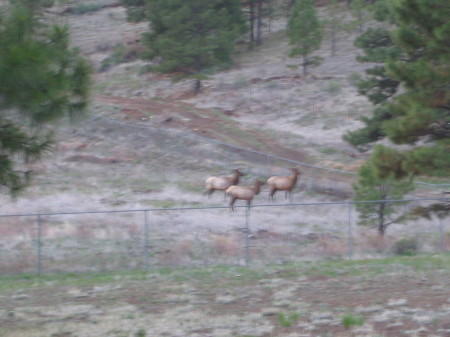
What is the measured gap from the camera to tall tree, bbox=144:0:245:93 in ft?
163

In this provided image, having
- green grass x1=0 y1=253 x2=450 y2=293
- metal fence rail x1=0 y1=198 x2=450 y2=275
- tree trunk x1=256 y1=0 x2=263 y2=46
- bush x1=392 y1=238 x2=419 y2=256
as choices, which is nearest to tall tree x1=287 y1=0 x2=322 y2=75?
tree trunk x1=256 y1=0 x2=263 y2=46

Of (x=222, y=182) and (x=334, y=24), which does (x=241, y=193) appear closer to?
(x=222, y=182)

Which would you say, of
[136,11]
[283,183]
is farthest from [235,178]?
[136,11]

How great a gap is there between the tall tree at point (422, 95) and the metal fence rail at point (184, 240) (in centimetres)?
343

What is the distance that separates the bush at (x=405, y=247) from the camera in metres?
21.5

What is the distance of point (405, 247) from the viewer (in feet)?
71.6

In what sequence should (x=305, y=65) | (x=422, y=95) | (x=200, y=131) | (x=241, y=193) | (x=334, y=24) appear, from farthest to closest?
(x=334, y=24) → (x=305, y=65) → (x=200, y=131) → (x=241, y=193) → (x=422, y=95)

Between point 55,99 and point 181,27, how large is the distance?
39.2m

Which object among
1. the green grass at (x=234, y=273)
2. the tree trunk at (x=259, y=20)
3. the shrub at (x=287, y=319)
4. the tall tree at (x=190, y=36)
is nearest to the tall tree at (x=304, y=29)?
the tall tree at (x=190, y=36)

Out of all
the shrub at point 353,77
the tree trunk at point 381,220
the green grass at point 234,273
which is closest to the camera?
the green grass at point 234,273

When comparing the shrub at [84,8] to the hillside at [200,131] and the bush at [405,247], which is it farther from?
the bush at [405,247]

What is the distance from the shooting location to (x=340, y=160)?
3712cm

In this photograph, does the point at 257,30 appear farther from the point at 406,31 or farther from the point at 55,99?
the point at 55,99

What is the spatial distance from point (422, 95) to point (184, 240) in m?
8.81
